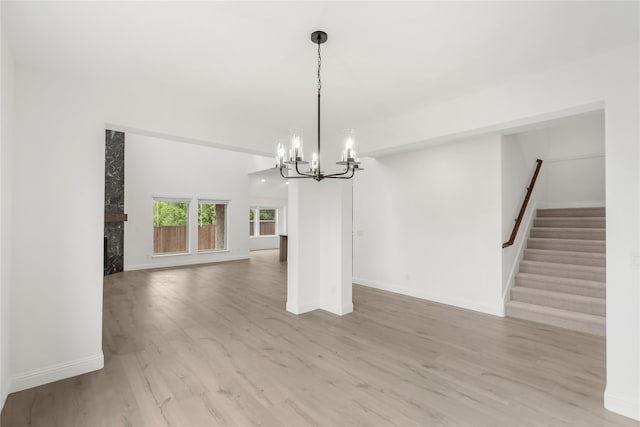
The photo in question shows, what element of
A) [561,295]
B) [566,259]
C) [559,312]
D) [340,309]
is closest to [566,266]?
[566,259]

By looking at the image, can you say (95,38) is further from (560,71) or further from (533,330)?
(533,330)

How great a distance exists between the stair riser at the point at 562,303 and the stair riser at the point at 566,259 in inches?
32.4

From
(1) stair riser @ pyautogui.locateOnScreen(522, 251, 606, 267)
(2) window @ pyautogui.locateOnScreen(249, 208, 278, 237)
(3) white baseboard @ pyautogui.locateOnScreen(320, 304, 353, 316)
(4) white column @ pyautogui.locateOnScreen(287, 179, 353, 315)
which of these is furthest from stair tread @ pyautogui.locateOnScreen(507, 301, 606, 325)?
(2) window @ pyautogui.locateOnScreen(249, 208, 278, 237)

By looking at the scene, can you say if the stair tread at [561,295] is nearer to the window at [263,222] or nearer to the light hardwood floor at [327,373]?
the light hardwood floor at [327,373]

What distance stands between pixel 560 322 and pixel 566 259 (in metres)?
1.23

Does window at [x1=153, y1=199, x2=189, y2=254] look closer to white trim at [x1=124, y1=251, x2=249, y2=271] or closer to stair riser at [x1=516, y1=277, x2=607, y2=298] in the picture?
white trim at [x1=124, y1=251, x2=249, y2=271]

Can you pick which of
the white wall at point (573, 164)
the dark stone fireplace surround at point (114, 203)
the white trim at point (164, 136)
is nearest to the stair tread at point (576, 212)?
the white wall at point (573, 164)

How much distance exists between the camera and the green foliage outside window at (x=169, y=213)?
8.98 meters

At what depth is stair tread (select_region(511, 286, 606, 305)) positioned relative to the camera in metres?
4.02

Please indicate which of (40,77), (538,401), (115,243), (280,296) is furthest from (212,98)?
(115,243)

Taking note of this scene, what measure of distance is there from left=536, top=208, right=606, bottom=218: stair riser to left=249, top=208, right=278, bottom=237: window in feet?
32.4

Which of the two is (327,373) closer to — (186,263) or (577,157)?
(577,157)

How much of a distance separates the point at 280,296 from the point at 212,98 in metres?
3.58

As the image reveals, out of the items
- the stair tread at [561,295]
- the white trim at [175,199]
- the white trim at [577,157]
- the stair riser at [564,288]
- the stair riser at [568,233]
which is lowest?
the stair tread at [561,295]
